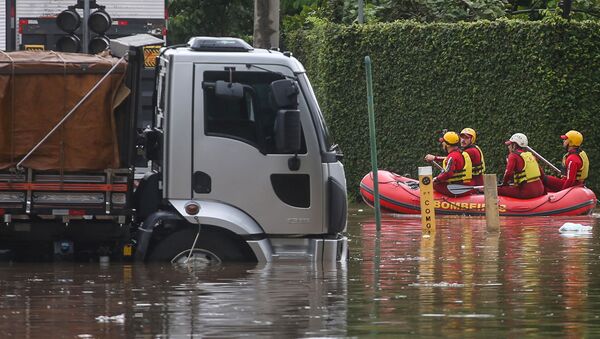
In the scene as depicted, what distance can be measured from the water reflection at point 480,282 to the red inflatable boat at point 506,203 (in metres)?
3.56

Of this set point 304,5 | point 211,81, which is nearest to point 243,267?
point 211,81

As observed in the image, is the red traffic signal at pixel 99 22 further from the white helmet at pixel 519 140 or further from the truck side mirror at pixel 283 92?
the truck side mirror at pixel 283 92

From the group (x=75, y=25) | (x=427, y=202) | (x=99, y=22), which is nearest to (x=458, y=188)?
(x=427, y=202)

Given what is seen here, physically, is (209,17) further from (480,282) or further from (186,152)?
(480,282)

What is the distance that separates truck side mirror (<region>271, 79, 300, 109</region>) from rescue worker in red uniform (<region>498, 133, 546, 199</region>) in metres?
13.2

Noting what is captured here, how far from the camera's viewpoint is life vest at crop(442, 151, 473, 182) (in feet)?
90.3

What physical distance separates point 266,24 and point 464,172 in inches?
165

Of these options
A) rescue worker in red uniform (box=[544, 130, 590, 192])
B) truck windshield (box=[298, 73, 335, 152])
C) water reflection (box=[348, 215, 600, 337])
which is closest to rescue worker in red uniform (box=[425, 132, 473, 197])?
rescue worker in red uniform (box=[544, 130, 590, 192])

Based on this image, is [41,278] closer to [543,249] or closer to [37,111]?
[37,111]

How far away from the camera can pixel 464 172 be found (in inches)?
1089

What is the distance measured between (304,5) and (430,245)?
23639 mm

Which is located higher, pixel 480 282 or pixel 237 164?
pixel 237 164

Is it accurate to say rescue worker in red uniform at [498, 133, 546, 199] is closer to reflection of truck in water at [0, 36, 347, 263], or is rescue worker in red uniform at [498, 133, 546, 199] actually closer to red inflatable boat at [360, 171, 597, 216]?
red inflatable boat at [360, 171, 597, 216]

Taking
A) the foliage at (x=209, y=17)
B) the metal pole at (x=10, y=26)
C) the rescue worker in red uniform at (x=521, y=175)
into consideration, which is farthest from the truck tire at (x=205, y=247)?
the foliage at (x=209, y=17)
